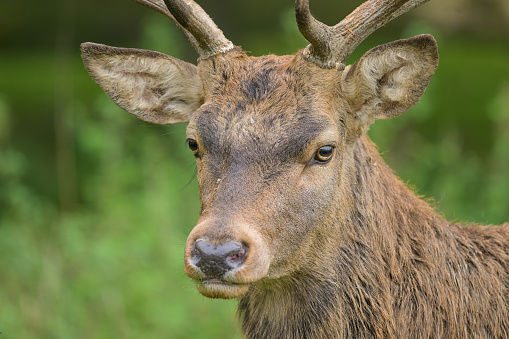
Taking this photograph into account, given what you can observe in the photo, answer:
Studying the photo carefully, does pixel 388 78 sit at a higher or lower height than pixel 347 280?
higher

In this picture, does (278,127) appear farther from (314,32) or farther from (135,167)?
(135,167)

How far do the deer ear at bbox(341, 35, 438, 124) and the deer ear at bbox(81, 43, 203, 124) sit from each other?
1.01 meters

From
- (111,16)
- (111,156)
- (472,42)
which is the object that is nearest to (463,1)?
(472,42)

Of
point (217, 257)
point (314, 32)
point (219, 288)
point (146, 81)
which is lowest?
point (219, 288)

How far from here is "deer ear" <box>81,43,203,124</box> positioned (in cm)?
430

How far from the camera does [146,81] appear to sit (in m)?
4.48

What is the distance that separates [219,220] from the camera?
3.35m

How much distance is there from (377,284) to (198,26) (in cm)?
179

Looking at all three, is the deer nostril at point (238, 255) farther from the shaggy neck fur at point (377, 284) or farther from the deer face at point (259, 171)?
the shaggy neck fur at point (377, 284)

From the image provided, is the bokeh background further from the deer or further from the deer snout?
the deer snout

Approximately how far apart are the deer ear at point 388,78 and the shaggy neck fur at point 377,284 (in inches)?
9.7

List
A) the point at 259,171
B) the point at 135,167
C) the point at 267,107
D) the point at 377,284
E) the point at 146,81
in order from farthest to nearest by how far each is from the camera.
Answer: the point at 135,167 < the point at 146,81 < the point at 377,284 < the point at 267,107 < the point at 259,171

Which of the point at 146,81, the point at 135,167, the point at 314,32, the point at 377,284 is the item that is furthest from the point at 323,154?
the point at 135,167

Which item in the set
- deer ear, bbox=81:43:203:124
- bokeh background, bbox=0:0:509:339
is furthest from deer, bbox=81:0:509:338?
bokeh background, bbox=0:0:509:339
